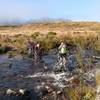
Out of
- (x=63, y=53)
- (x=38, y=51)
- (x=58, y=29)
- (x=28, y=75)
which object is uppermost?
(x=63, y=53)

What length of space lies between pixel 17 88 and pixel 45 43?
21.0 m

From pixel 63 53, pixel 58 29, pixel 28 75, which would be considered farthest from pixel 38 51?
pixel 58 29

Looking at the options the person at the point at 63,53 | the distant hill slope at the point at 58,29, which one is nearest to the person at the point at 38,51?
the person at the point at 63,53

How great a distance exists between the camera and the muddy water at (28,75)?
19.0 metres

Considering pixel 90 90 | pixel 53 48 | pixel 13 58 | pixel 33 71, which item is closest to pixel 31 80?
pixel 33 71

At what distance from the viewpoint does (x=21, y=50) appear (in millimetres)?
35281

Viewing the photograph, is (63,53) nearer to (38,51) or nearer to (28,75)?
(28,75)

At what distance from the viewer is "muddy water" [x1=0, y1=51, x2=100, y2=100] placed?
62.2ft

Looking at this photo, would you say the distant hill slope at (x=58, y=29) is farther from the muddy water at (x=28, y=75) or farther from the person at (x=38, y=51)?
the muddy water at (x=28, y=75)

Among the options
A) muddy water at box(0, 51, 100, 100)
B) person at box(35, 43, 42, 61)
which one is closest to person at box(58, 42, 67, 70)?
muddy water at box(0, 51, 100, 100)

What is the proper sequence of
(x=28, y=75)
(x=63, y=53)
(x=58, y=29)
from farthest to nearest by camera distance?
(x=58, y=29) → (x=63, y=53) → (x=28, y=75)

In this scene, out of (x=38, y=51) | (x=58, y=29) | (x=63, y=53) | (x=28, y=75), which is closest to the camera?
(x=28, y=75)

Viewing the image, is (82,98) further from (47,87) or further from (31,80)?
(31,80)

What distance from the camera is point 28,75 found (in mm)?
22562
